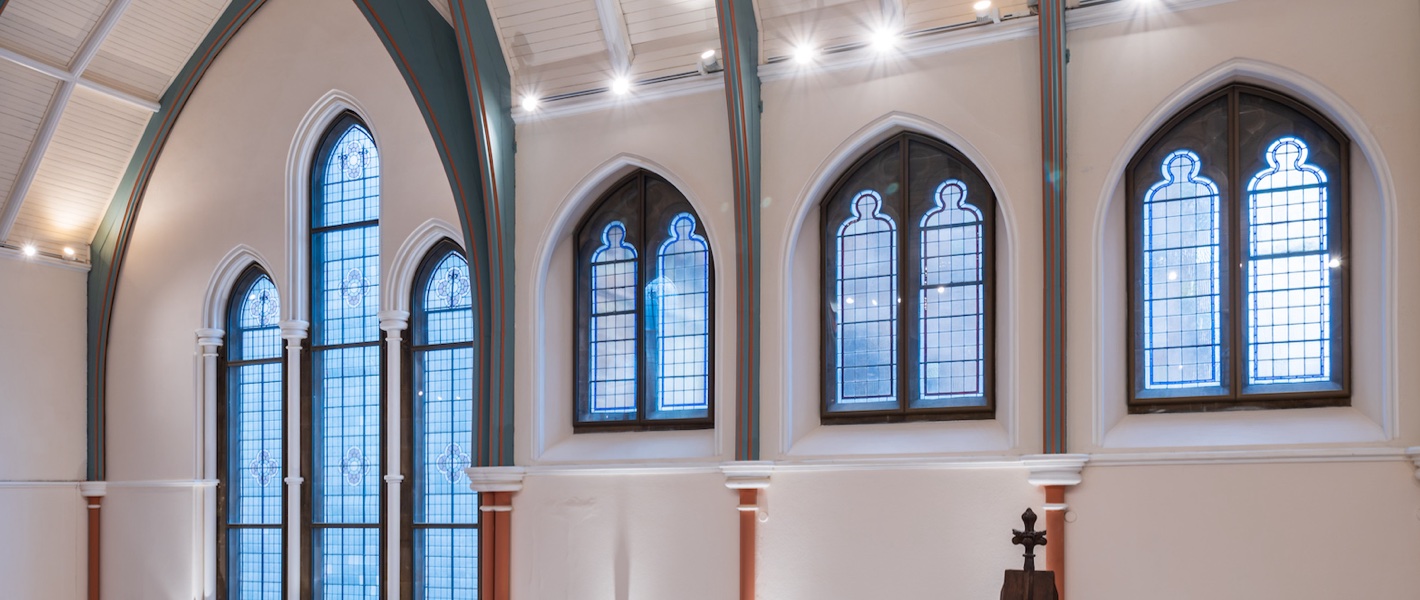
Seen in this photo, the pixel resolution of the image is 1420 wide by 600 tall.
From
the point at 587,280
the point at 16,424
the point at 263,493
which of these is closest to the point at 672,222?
the point at 587,280

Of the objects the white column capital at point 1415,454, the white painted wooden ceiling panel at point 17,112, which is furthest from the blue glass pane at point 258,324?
the white column capital at point 1415,454

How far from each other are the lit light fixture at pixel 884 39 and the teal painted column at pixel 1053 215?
4.52ft

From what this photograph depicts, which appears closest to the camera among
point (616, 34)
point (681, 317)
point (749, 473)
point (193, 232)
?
point (749, 473)

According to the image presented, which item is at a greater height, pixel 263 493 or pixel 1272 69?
pixel 1272 69

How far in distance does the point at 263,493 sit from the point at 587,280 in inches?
209

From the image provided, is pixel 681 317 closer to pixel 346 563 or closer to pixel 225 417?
pixel 346 563

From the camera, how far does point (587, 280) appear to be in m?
12.5

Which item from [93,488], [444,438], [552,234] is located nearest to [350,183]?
[444,438]

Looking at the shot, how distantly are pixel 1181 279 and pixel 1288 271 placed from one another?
0.76 m

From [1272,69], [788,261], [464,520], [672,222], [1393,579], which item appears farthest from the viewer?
[464,520]

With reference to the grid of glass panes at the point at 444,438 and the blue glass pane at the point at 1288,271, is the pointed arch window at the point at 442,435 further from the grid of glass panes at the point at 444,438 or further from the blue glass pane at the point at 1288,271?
the blue glass pane at the point at 1288,271

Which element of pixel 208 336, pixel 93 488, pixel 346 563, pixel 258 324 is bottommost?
pixel 346 563

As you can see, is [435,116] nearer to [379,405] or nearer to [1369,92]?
[379,405]

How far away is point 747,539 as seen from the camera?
430 inches
